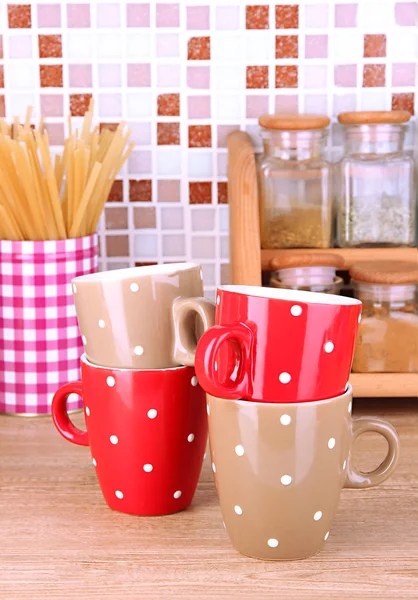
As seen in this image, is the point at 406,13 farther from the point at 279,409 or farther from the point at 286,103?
the point at 279,409

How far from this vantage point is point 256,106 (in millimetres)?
985

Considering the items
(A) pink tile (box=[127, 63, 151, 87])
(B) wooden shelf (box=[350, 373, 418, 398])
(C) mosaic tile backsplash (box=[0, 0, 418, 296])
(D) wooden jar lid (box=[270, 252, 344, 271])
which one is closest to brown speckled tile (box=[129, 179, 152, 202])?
(C) mosaic tile backsplash (box=[0, 0, 418, 296])

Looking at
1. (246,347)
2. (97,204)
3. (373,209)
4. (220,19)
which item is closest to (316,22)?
(220,19)

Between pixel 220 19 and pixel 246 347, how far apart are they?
58 cm

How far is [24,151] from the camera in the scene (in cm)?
78

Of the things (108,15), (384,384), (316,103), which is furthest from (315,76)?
(384,384)

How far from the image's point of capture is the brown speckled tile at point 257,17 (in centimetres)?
97

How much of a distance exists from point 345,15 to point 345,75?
0.06 meters

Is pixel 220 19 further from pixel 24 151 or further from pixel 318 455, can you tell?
pixel 318 455

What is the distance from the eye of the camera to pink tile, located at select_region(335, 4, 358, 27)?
38.1 inches

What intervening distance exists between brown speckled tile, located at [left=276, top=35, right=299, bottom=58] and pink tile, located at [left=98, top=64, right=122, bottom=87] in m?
0.17

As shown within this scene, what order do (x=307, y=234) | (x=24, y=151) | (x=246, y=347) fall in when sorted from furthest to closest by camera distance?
(x=307, y=234) < (x=24, y=151) < (x=246, y=347)

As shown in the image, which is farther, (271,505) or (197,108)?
(197,108)

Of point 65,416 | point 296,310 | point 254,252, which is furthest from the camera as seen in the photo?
point 254,252
